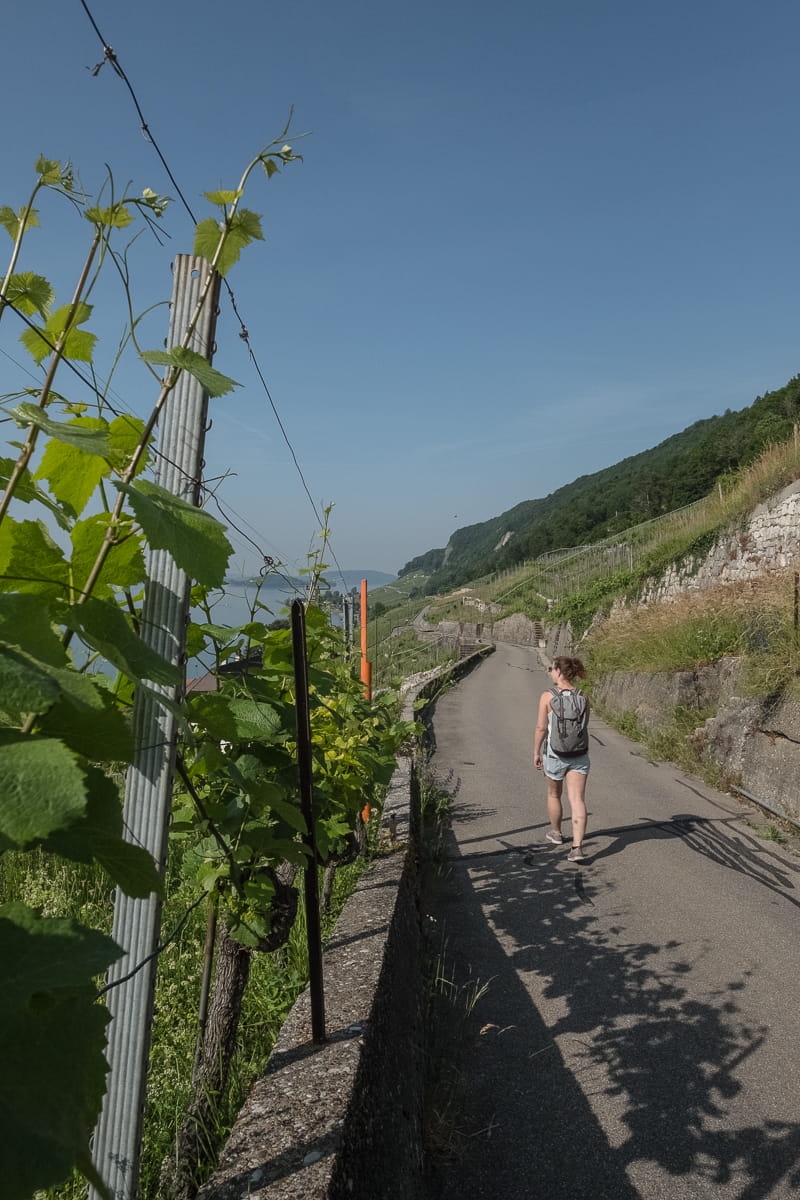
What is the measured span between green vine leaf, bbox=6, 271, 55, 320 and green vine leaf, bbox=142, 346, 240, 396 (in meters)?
0.15

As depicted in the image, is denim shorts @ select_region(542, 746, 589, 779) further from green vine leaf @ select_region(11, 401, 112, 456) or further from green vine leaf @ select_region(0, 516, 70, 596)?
green vine leaf @ select_region(11, 401, 112, 456)

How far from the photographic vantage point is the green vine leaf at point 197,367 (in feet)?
3.21

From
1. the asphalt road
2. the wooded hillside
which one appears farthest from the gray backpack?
the wooded hillside

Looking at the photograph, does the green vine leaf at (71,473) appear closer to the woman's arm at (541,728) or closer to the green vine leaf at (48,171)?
the green vine leaf at (48,171)

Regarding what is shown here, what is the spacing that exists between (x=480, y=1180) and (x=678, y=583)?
19.3m

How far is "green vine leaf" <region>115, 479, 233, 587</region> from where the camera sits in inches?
31.4

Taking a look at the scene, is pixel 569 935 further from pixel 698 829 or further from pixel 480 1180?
pixel 698 829

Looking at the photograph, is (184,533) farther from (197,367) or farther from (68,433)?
(197,367)

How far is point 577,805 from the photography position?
7.26m

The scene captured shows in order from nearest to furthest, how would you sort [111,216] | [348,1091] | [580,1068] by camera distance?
1. [111,216]
2. [348,1091]
3. [580,1068]

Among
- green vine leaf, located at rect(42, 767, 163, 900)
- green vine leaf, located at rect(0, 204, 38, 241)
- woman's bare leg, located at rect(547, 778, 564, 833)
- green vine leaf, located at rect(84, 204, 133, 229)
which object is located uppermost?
green vine leaf, located at rect(84, 204, 133, 229)

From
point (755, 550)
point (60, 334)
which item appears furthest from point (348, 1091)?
point (755, 550)

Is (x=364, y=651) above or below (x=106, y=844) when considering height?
below

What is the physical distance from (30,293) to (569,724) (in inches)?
274
